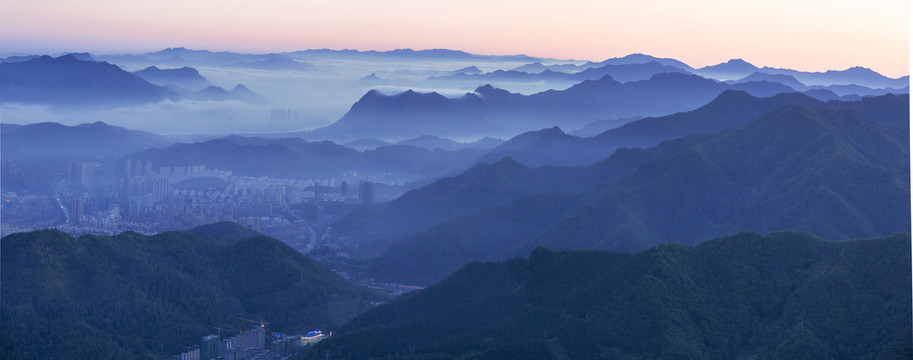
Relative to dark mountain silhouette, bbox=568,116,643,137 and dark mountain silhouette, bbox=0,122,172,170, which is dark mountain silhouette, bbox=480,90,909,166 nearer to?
dark mountain silhouette, bbox=568,116,643,137

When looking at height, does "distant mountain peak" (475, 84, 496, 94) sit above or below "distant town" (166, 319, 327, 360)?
above

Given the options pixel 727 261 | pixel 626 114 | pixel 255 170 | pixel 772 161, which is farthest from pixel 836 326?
pixel 626 114

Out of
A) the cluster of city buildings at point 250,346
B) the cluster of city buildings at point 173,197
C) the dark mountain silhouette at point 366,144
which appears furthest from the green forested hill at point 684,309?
the dark mountain silhouette at point 366,144

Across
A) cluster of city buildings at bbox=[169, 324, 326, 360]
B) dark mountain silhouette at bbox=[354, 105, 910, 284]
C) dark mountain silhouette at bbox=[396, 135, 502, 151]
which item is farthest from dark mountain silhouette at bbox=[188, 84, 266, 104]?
cluster of city buildings at bbox=[169, 324, 326, 360]

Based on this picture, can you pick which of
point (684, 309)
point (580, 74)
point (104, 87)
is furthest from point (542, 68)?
point (684, 309)

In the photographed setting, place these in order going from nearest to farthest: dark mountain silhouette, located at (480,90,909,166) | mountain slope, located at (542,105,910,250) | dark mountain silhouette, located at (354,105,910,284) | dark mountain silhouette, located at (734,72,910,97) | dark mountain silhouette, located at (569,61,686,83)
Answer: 1. mountain slope, located at (542,105,910,250)
2. dark mountain silhouette, located at (354,105,910,284)
3. dark mountain silhouette, located at (480,90,909,166)
4. dark mountain silhouette, located at (734,72,910,97)
5. dark mountain silhouette, located at (569,61,686,83)
